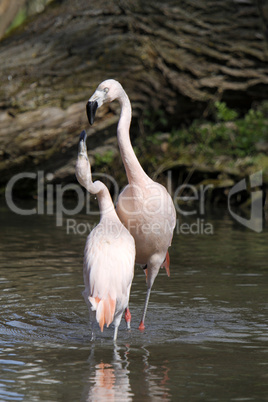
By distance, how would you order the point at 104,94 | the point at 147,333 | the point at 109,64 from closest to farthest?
the point at 147,333 → the point at 104,94 → the point at 109,64

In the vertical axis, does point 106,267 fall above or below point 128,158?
below

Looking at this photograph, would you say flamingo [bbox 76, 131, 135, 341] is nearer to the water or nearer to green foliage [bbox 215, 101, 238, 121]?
the water

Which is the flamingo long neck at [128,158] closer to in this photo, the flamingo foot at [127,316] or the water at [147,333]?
the flamingo foot at [127,316]

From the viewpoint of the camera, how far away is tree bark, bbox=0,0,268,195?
11.0 m

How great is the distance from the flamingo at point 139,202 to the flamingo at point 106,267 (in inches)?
12.6

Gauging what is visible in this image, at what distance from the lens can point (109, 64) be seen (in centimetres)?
1139

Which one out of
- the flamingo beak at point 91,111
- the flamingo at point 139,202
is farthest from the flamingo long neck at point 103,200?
the flamingo beak at point 91,111

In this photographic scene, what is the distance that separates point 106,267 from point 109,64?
719 centimetres

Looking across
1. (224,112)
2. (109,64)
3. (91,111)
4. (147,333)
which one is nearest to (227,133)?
(224,112)

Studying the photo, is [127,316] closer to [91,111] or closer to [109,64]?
[91,111]

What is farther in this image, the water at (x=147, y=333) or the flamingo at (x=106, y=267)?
the flamingo at (x=106, y=267)

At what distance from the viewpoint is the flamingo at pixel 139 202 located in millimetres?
5289

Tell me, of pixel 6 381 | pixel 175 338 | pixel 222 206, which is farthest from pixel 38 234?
pixel 6 381

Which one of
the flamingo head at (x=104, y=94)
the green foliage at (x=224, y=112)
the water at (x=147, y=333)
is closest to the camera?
the water at (x=147, y=333)
